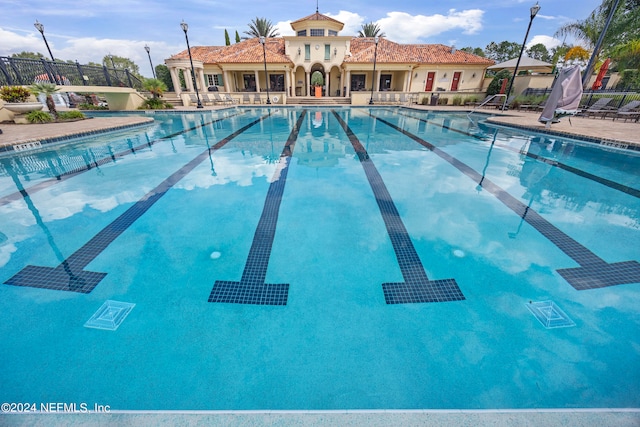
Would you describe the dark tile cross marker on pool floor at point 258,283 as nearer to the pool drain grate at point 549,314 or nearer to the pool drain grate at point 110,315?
the pool drain grate at point 110,315

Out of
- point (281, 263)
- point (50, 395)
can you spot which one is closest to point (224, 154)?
point (281, 263)

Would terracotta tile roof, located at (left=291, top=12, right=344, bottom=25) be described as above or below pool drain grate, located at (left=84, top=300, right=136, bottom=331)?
above

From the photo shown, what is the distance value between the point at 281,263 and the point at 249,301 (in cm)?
64

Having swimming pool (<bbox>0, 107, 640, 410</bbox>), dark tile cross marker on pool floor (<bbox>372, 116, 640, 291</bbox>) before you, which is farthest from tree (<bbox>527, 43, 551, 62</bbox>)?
dark tile cross marker on pool floor (<bbox>372, 116, 640, 291</bbox>)

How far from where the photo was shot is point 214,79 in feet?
87.5

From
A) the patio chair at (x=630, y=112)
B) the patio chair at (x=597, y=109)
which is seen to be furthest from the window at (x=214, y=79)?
the patio chair at (x=630, y=112)

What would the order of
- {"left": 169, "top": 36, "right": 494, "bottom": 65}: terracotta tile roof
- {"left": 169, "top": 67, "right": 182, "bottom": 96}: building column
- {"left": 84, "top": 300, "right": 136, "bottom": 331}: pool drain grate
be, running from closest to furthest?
{"left": 84, "top": 300, "right": 136, "bottom": 331}: pool drain grate, {"left": 169, "top": 67, "right": 182, "bottom": 96}: building column, {"left": 169, "top": 36, "right": 494, "bottom": 65}: terracotta tile roof

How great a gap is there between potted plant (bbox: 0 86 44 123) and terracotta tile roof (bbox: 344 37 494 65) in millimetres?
22150

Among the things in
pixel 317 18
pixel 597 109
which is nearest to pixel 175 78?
pixel 317 18

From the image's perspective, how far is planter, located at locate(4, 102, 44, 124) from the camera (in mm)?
10422

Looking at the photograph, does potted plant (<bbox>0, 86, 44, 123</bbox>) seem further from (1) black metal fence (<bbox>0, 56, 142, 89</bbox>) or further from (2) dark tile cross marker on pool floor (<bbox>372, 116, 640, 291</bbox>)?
(2) dark tile cross marker on pool floor (<bbox>372, 116, 640, 291</bbox>)

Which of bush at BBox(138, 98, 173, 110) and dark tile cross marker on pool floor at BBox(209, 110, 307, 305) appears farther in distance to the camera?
bush at BBox(138, 98, 173, 110)

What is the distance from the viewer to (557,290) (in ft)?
8.82

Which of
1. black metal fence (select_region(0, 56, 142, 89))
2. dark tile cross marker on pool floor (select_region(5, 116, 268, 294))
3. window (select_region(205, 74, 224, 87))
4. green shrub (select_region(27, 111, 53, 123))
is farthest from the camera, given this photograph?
window (select_region(205, 74, 224, 87))
